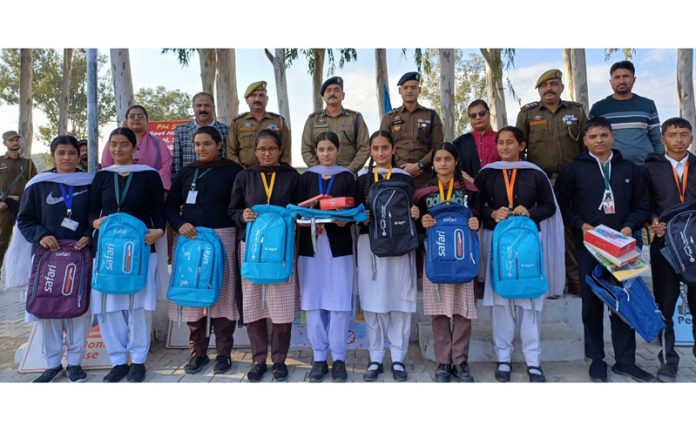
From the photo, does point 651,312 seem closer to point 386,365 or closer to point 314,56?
point 386,365

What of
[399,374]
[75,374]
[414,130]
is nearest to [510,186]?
[414,130]

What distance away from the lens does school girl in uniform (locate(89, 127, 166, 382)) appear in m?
3.91

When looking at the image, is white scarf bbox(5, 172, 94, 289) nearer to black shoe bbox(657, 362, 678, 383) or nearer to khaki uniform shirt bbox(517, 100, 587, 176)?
khaki uniform shirt bbox(517, 100, 587, 176)

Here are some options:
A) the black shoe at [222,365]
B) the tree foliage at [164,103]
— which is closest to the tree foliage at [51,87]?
the tree foliage at [164,103]

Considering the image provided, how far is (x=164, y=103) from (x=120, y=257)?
39006 mm

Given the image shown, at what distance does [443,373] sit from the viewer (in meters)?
3.82

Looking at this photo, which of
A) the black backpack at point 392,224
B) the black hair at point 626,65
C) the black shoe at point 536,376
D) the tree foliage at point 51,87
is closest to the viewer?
the black backpack at point 392,224

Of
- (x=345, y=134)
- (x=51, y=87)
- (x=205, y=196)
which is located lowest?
(x=205, y=196)

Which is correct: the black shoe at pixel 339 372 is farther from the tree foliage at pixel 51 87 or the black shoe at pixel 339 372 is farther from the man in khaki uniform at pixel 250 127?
the tree foliage at pixel 51 87

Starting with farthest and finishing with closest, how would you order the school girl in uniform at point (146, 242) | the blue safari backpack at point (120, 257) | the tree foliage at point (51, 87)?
1. the tree foliage at point (51, 87)
2. the school girl in uniform at point (146, 242)
3. the blue safari backpack at point (120, 257)

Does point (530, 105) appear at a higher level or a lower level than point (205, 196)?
higher

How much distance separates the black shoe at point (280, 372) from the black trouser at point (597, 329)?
2.70 m

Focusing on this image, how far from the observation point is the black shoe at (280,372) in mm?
3879

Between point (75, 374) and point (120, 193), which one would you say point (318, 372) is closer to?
point (75, 374)
